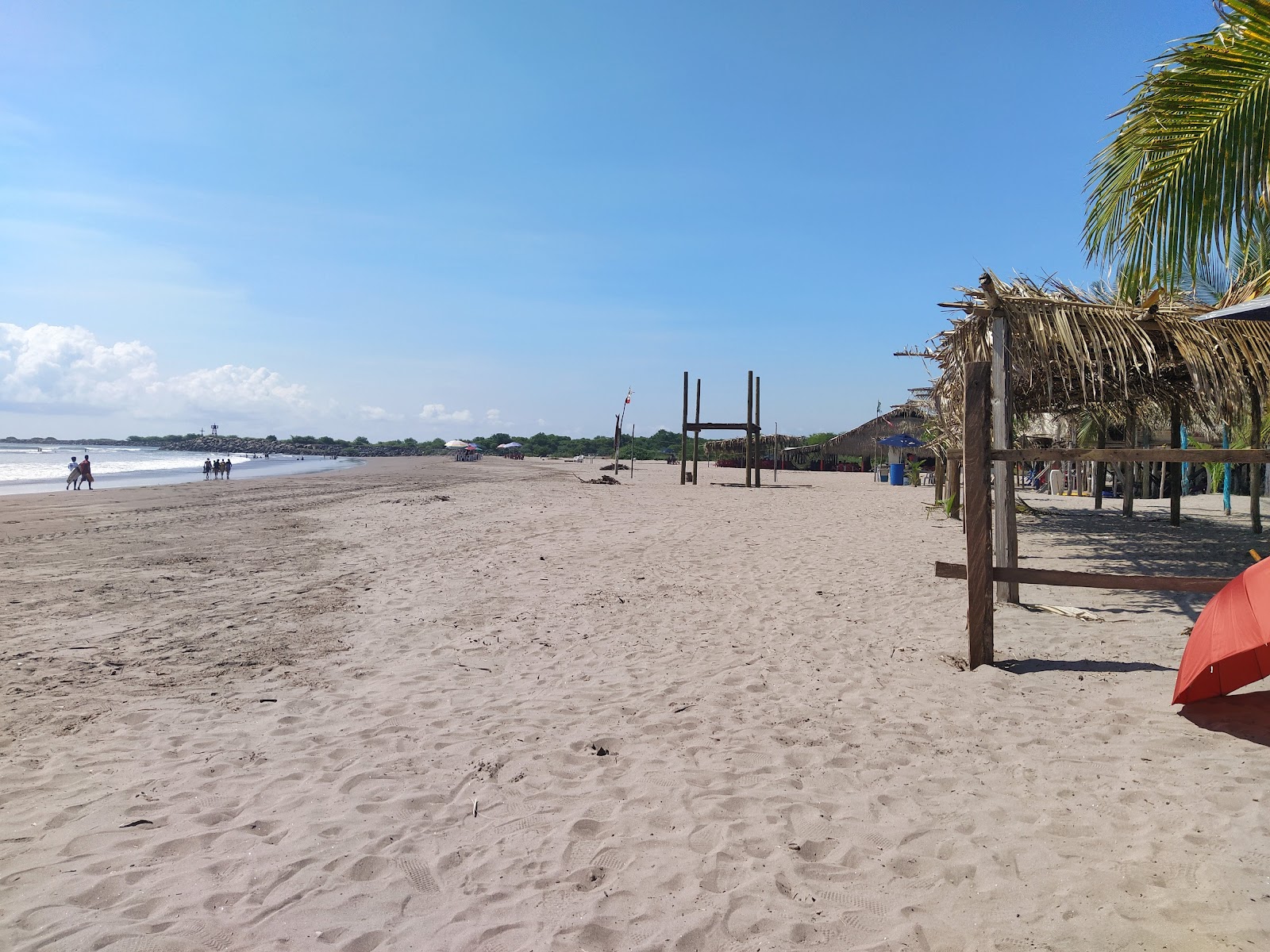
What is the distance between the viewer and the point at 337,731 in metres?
3.86

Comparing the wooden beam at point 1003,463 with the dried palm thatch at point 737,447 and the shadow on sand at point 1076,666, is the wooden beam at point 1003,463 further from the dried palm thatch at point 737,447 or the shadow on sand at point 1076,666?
the dried palm thatch at point 737,447

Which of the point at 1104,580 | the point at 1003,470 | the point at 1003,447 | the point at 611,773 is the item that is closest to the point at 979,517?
the point at 1104,580

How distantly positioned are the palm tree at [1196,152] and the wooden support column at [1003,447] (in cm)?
128

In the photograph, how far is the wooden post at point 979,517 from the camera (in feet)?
15.7

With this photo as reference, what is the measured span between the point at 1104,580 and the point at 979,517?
78cm

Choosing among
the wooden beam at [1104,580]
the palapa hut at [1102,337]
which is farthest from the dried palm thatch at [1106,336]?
A: the wooden beam at [1104,580]

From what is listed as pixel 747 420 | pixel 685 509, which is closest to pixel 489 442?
pixel 747 420

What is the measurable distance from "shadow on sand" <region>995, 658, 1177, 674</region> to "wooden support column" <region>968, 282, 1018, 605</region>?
3.97 ft

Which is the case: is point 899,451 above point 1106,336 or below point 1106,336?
below

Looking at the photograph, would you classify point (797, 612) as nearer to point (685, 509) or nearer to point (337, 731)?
point (337, 731)

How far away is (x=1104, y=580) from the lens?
178 inches

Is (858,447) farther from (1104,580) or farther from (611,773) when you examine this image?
(611,773)

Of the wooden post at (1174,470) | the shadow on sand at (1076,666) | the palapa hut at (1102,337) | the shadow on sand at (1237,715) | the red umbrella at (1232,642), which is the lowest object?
the shadow on sand at (1076,666)

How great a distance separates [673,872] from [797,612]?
3.97m
